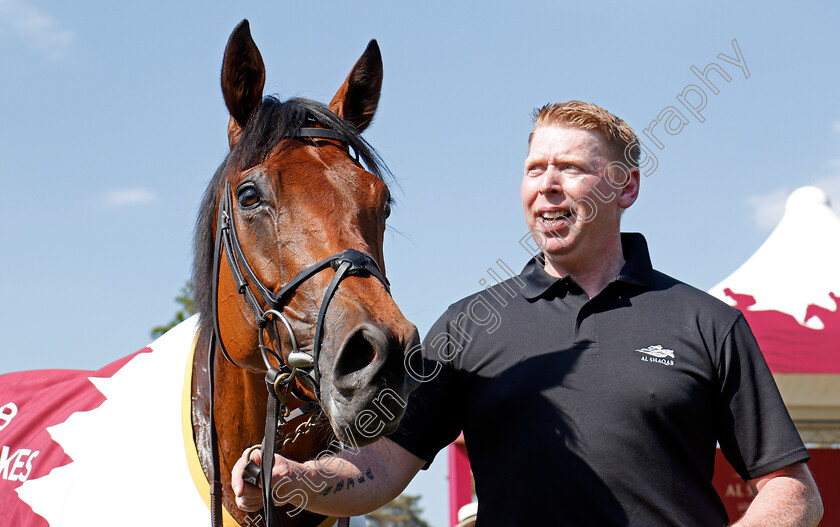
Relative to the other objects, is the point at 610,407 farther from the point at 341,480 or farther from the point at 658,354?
the point at 341,480

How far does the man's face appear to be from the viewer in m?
2.32

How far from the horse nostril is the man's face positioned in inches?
28.4

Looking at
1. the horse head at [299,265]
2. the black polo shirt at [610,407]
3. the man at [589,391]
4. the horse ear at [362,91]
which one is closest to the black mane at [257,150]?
the horse head at [299,265]

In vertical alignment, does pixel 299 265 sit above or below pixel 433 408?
above

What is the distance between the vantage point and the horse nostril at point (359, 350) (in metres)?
1.89

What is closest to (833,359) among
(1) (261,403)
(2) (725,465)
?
(2) (725,465)

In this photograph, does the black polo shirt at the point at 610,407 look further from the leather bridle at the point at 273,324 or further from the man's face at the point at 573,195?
the leather bridle at the point at 273,324

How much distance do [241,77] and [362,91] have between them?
20.0 inches

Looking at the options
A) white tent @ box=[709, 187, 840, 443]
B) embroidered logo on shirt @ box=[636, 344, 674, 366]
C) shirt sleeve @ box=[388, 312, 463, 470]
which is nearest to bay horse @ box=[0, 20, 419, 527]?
shirt sleeve @ box=[388, 312, 463, 470]

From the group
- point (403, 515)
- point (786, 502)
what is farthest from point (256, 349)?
point (403, 515)

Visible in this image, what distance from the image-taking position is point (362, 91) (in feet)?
10.1

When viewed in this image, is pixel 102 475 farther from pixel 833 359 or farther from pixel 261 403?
pixel 833 359

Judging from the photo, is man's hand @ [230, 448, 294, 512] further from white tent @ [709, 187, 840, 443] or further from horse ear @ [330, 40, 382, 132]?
white tent @ [709, 187, 840, 443]

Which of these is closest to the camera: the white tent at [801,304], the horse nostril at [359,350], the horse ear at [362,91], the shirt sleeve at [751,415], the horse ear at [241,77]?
the horse nostril at [359,350]
